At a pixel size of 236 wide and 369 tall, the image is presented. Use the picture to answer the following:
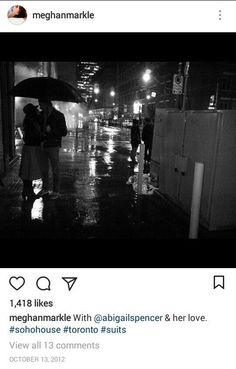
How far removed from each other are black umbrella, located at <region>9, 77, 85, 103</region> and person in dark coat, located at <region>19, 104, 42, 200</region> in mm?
349

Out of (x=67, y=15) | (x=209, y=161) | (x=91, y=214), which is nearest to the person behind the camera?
(x=67, y=15)

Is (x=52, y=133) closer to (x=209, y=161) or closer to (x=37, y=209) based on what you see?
(x=37, y=209)

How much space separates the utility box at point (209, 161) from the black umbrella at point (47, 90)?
249 cm

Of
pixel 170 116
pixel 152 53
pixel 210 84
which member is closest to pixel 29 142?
pixel 170 116

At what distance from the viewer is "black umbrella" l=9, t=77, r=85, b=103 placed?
6770 millimetres

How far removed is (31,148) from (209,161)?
3.92m

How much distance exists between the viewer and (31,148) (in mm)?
7219
